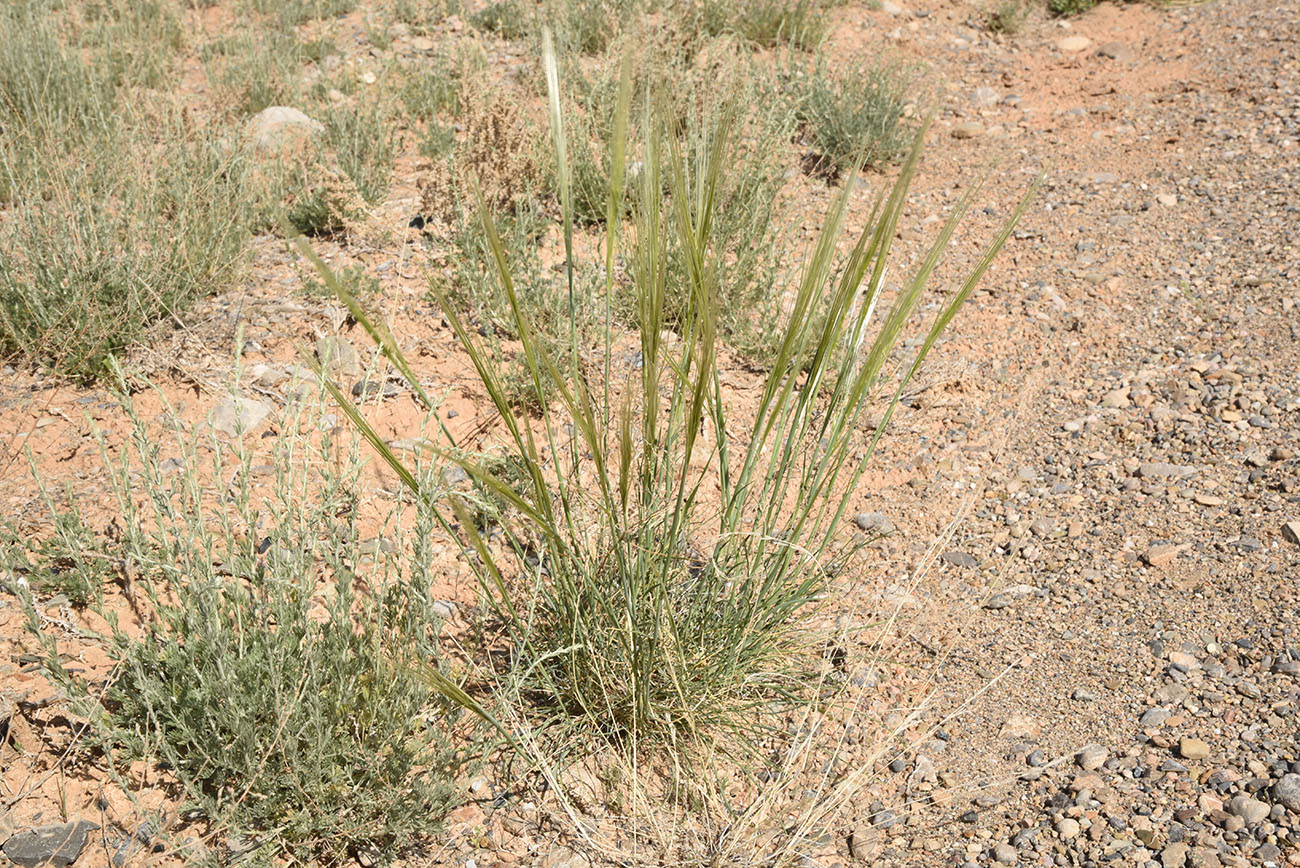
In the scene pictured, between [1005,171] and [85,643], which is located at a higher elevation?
[1005,171]

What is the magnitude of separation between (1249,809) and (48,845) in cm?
223

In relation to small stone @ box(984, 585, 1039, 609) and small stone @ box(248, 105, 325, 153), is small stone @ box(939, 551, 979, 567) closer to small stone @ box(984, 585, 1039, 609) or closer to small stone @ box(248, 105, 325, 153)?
small stone @ box(984, 585, 1039, 609)

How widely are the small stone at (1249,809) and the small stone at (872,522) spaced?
1.11 metres

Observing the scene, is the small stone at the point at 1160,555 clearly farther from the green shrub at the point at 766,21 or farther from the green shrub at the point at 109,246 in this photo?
the green shrub at the point at 766,21

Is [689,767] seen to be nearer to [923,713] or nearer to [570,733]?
[570,733]

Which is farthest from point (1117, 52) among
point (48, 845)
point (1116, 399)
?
point (48, 845)

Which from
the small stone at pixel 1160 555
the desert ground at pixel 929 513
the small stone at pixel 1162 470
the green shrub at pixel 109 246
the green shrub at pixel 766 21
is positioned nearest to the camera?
the desert ground at pixel 929 513

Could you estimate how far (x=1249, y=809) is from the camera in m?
1.86

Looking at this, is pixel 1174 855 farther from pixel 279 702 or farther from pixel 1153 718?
pixel 279 702

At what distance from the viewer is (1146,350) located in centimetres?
337

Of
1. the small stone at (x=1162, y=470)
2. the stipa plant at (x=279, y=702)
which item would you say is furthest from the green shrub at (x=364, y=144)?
the small stone at (x=1162, y=470)

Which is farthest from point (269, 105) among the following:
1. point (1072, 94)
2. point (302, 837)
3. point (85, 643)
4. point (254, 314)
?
point (1072, 94)

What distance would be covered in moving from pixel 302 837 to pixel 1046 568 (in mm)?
1915

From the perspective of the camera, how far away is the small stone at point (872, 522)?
2.83 metres
